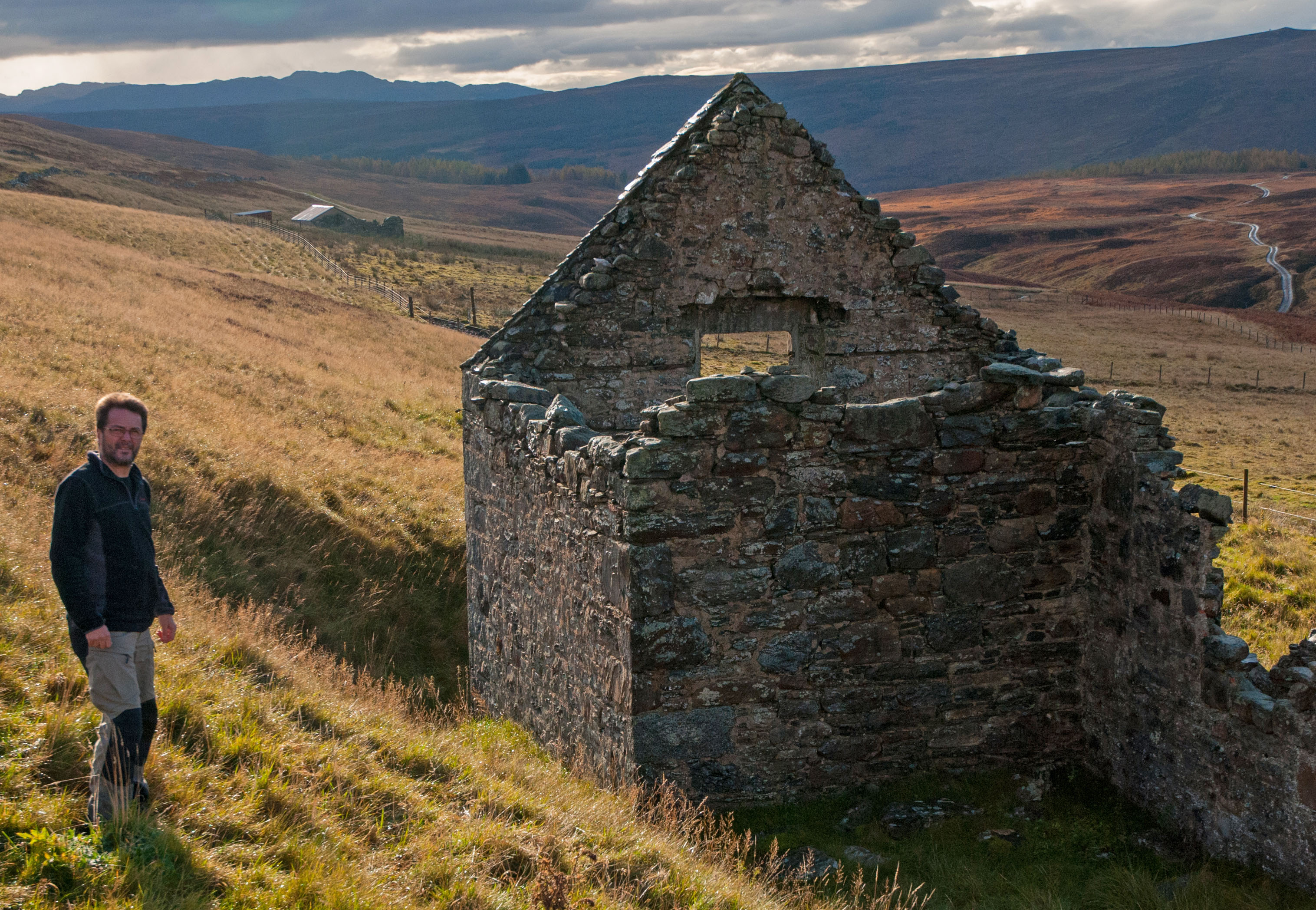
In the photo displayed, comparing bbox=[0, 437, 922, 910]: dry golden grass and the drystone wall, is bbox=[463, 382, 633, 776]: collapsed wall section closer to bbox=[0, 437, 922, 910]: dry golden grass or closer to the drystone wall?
bbox=[0, 437, 922, 910]: dry golden grass

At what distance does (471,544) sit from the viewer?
9703 millimetres

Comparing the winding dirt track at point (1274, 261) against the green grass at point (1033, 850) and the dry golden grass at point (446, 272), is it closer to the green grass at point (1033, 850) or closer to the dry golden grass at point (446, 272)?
the dry golden grass at point (446, 272)

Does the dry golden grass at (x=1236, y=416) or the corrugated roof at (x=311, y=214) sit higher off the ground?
the corrugated roof at (x=311, y=214)

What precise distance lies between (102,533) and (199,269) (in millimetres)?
37506

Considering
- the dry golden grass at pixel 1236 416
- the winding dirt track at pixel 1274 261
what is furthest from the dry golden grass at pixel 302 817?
the winding dirt track at pixel 1274 261

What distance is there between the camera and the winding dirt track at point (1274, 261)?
293ft

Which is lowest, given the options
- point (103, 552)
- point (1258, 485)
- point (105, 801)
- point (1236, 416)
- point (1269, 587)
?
point (1236, 416)

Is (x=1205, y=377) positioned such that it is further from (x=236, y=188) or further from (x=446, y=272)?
(x=236, y=188)

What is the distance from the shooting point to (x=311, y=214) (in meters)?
91.6

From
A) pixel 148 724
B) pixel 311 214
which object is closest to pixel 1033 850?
pixel 148 724

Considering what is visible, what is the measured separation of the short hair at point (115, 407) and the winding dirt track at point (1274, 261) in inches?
3826

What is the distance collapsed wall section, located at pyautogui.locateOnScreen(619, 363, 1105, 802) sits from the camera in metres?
6.18

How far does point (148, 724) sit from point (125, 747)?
26cm

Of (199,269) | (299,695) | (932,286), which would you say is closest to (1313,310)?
(199,269)
